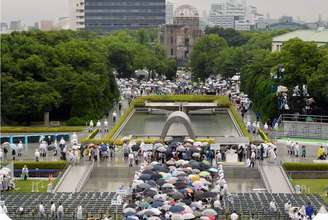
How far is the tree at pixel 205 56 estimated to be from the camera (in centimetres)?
11169

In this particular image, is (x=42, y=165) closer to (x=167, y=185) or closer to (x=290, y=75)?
(x=167, y=185)

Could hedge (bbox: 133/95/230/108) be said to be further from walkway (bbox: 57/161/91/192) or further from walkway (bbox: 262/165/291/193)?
walkway (bbox: 262/165/291/193)

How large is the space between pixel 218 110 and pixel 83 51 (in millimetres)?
13732

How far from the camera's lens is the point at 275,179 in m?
39.7

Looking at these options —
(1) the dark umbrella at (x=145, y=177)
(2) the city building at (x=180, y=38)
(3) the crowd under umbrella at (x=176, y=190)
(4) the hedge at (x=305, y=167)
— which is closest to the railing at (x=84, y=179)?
(3) the crowd under umbrella at (x=176, y=190)

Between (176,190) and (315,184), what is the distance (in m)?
10.3

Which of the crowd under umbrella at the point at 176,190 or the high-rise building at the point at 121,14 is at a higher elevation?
the high-rise building at the point at 121,14

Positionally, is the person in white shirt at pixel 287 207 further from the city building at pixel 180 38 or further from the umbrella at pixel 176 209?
the city building at pixel 180 38

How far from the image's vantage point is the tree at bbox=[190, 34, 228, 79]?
11169 cm

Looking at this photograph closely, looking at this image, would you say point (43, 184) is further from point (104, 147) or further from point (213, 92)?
point (213, 92)

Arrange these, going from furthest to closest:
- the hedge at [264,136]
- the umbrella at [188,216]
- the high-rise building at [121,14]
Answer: the high-rise building at [121,14], the hedge at [264,136], the umbrella at [188,216]

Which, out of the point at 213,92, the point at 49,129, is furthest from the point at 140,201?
the point at 213,92

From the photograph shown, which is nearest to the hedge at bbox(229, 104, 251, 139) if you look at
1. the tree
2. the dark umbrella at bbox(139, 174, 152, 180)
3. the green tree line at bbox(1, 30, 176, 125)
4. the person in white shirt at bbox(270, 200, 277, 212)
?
the green tree line at bbox(1, 30, 176, 125)

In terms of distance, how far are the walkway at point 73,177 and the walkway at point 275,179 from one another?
9608 millimetres
